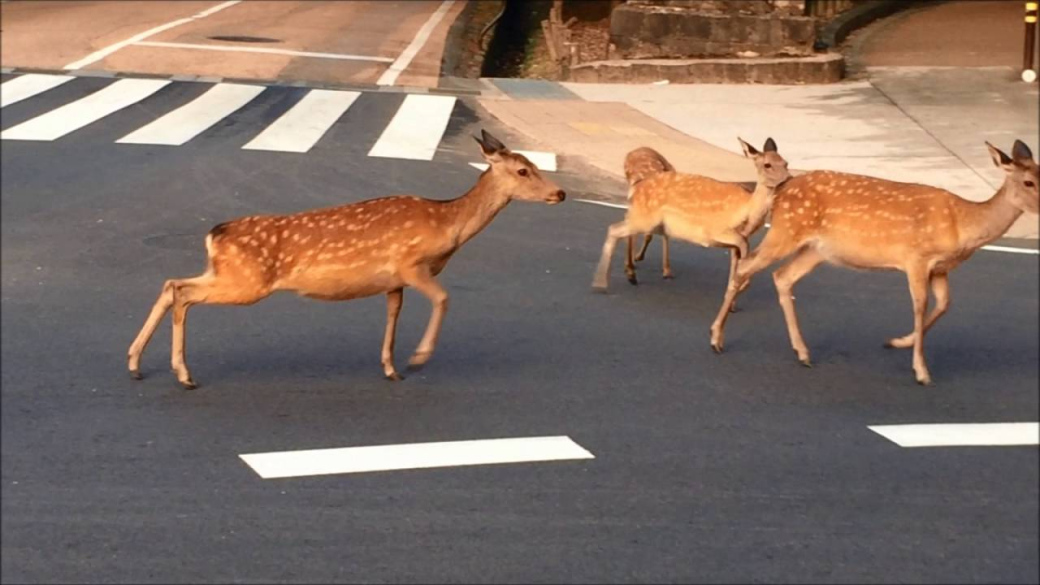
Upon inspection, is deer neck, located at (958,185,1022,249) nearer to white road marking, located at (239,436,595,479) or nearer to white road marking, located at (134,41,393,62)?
white road marking, located at (239,436,595,479)

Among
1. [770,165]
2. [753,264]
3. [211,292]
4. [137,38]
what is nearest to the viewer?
[770,165]

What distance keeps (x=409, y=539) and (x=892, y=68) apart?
9.04 feet

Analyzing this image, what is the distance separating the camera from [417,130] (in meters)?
Result: 5.86

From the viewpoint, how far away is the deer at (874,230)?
15.7 feet

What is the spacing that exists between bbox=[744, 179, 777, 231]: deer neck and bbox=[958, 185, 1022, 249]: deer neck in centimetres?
55

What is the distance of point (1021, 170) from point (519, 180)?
1.36m

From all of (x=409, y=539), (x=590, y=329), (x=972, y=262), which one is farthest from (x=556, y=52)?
(x=590, y=329)

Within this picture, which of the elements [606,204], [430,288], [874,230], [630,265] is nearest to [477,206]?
[874,230]

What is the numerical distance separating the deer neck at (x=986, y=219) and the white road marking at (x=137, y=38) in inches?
162

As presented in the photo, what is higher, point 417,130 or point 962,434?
point 417,130

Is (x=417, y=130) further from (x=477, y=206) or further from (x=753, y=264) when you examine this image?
(x=753, y=264)

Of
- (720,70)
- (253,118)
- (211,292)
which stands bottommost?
(211,292)

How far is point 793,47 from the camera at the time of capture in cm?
509

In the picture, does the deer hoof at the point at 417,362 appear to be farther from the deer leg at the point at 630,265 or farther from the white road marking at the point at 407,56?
the white road marking at the point at 407,56
